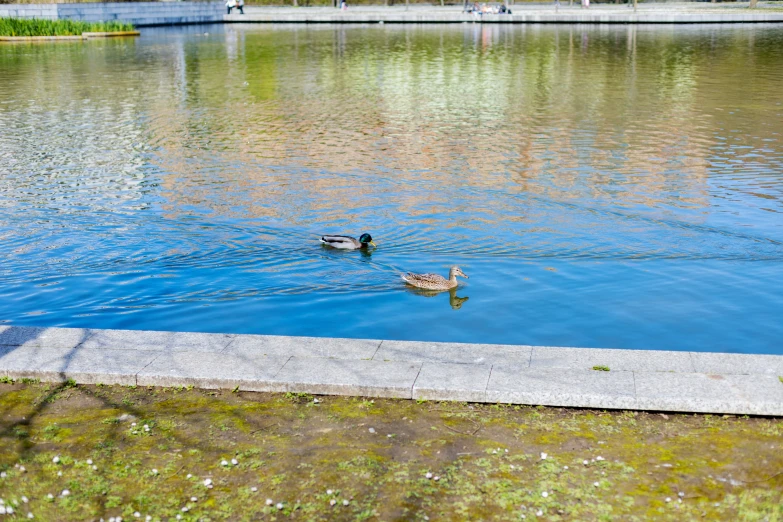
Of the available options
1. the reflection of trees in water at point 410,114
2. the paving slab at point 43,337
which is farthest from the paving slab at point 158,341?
the reflection of trees in water at point 410,114

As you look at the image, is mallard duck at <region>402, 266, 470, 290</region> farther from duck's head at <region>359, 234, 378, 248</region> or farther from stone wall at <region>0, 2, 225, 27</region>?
stone wall at <region>0, 2, 225, 27</region>

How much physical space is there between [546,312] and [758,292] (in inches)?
111

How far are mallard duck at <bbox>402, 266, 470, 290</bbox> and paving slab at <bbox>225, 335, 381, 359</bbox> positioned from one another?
3.68m

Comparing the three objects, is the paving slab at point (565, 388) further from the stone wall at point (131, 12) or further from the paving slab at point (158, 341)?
the stone wall at point (131, 12)

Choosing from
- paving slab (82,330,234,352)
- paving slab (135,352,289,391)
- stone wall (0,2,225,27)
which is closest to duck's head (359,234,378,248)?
paving slab (82,330,234,352)

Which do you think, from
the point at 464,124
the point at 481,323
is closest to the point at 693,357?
the point at 481,323

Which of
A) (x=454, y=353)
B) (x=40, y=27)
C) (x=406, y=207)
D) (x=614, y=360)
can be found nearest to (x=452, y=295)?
(x=454, y=353)

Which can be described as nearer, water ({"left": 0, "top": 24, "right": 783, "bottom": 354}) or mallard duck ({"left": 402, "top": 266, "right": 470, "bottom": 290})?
water ({"left": 0, "top": 24, "right": 783, "bottom": 354})

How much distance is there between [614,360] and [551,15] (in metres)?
61.2

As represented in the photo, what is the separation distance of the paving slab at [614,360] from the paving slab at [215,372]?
6.87 ft

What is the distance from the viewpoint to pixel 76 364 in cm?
762

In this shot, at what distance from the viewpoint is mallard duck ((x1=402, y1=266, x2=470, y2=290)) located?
1160cm

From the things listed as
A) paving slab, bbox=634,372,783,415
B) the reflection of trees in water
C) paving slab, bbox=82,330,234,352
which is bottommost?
paving slab, bbox=634,372,783,415

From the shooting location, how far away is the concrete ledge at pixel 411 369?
6863mm
